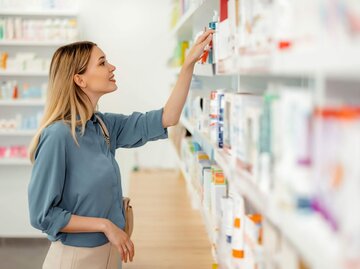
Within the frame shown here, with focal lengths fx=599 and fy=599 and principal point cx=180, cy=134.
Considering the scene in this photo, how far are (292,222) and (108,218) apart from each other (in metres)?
1.75

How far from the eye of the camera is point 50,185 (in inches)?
98.1

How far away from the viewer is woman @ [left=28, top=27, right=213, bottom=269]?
2.52 metres

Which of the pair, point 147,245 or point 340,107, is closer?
point 340,107

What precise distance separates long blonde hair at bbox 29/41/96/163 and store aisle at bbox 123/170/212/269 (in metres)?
0.99

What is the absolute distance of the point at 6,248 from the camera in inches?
269

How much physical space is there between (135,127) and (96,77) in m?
0.39

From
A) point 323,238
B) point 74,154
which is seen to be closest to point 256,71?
point 323,238

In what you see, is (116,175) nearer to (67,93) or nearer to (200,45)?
(67,93)

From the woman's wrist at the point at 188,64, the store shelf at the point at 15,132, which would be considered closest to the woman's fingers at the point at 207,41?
the woman's wrist at the point at 188,64

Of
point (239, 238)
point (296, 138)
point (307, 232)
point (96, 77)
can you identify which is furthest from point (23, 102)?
point (307, 232)

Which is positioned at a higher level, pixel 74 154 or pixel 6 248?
pixel 74 154

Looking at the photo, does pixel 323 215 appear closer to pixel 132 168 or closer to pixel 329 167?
pixel 329 167

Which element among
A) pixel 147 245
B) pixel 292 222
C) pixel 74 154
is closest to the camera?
pixel 292 222

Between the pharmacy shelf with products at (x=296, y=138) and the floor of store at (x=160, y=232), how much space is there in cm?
140
